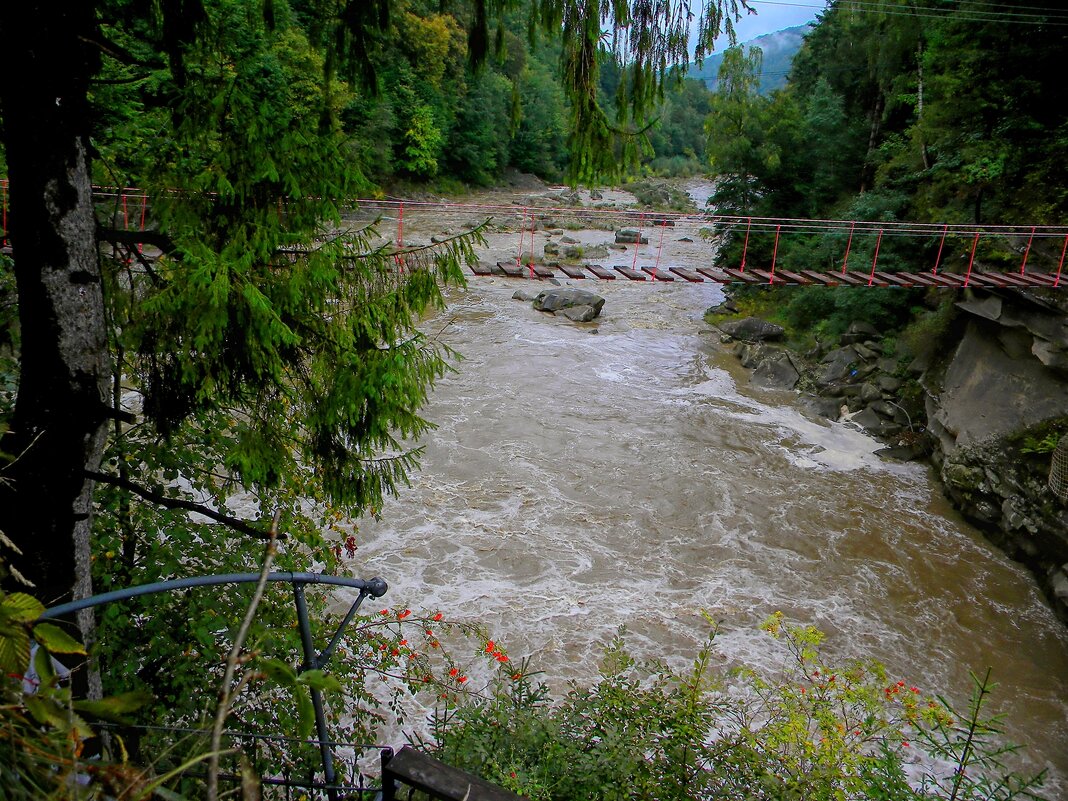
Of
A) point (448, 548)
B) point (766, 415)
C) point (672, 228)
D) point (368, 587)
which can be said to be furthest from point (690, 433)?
point (672, 228)

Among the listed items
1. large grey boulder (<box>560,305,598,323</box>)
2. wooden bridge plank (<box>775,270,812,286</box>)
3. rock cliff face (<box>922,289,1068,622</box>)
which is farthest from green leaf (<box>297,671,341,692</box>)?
large grey boulder (<box>560,305,598,323</box>)

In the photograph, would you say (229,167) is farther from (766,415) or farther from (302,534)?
(766,415)

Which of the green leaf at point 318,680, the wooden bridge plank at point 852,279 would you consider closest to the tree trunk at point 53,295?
the green leaf at point 318,680

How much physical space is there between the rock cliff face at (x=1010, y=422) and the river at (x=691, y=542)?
357 millimetres

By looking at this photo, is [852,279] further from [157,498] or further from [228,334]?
[157,498]

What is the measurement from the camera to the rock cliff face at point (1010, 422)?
8711 millimetres

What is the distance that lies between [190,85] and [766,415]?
11.5 m

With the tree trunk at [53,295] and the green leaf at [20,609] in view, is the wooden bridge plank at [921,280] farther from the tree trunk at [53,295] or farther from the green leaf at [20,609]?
the green leaf at [20,609]

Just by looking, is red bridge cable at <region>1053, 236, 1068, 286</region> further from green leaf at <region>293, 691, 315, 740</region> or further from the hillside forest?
green leaf at <region>293, 691, 315, 740</region>

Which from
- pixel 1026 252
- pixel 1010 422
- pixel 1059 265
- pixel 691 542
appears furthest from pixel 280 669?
pixel 1059 265

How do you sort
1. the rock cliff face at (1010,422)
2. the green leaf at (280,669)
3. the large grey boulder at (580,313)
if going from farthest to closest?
the large grey boulder at (580,313) < the rock cliff face at (1010,422) < the green leaf at (280,669)

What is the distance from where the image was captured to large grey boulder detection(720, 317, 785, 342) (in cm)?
1677

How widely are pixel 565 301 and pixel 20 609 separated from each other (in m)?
17.6

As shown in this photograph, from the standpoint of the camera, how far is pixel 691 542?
29.1ft
